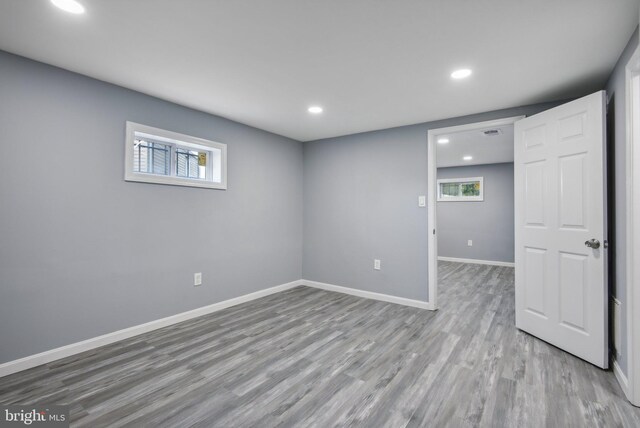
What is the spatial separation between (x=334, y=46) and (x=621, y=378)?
299 cm

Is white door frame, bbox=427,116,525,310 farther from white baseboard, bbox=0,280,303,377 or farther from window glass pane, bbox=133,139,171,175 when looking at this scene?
window glass pane, bbox=133,139,171,175

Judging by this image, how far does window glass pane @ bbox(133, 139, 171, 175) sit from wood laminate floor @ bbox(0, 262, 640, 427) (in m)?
1.63

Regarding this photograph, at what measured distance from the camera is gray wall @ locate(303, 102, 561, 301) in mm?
3746

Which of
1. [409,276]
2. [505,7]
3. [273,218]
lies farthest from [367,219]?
[505,7]

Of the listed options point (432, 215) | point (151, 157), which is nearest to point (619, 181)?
point (432, 215)

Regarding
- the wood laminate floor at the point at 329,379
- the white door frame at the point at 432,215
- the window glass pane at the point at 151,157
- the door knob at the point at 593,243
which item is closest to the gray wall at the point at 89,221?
the window glass pane at the point at 151,157

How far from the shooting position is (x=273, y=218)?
14.2ft

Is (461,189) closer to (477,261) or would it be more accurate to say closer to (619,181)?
(477,261)

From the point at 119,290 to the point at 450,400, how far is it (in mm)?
2801

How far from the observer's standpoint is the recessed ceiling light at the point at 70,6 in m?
1.62

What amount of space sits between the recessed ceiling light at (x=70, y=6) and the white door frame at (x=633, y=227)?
10.6 feet

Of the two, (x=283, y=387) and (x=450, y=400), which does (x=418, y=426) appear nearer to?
(x=450, y=400)

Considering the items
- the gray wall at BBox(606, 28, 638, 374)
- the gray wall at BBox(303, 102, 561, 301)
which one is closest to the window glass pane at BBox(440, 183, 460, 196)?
the gray wall at BBox(303, 102, 561, 301)

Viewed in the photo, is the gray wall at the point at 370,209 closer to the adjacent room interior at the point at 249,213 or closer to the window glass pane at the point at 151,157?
the adjacent room interior at the point at 249,213
